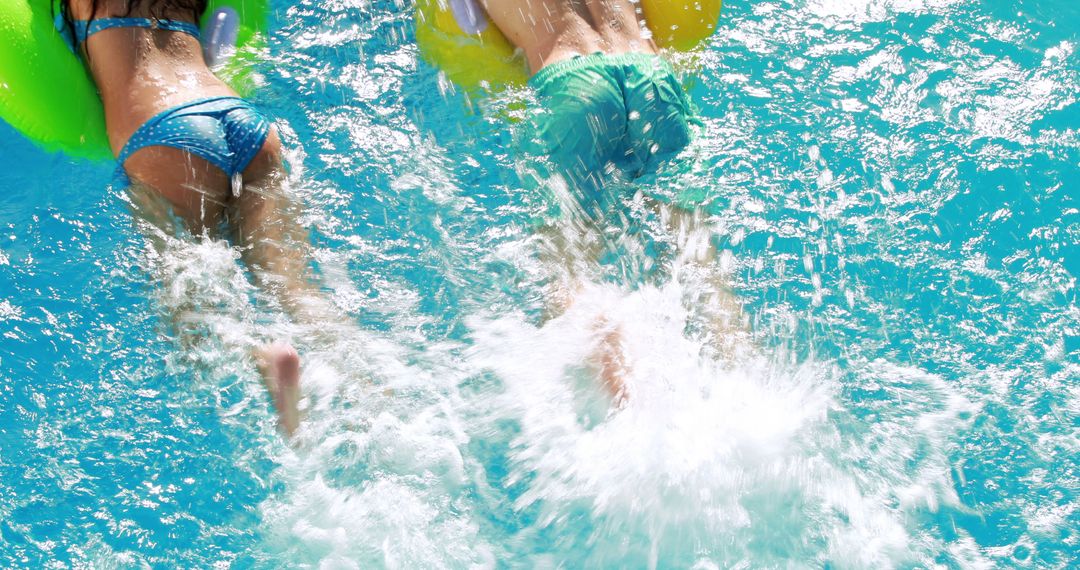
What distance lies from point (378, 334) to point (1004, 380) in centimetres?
182

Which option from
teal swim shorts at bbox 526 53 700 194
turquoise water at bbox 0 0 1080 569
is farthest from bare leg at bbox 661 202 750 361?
teal swim shorts at bbox 526 53 700 194

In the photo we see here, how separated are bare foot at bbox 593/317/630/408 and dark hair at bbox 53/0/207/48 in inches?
64.1

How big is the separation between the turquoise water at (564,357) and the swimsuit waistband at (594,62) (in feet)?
0.94

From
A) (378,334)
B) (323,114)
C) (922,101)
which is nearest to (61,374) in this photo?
(378,334)

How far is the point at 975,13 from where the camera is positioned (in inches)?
138

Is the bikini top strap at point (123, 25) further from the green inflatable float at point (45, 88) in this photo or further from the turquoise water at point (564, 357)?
the turquoise water at point (564, 357)

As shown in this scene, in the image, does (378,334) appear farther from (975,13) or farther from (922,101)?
(975,13)

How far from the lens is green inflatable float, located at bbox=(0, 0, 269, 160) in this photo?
2.60m

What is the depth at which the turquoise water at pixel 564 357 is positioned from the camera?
7.35 feet

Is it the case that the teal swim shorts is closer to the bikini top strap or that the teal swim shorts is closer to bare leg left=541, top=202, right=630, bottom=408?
bare leg left=541, top=202, right=630, bottom=408

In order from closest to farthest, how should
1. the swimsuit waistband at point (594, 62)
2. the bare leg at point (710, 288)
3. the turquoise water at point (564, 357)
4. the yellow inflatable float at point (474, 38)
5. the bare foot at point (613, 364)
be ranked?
1. the turquoise water at point (564, 357)
2. the bare foot at point (613, 364)
3. the bare leg at point (710, 288)
4. the swimsuit waistband at point (594, 62)
5. the yellow inflatable float at point (474, 38)

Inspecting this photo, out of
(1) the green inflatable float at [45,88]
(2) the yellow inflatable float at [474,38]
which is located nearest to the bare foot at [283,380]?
(1) the green inflatable float at [45,88]

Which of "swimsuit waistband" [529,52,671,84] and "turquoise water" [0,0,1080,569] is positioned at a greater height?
"swimsuit waistband" [529,52,671,84]

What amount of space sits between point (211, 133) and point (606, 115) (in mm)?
1119
